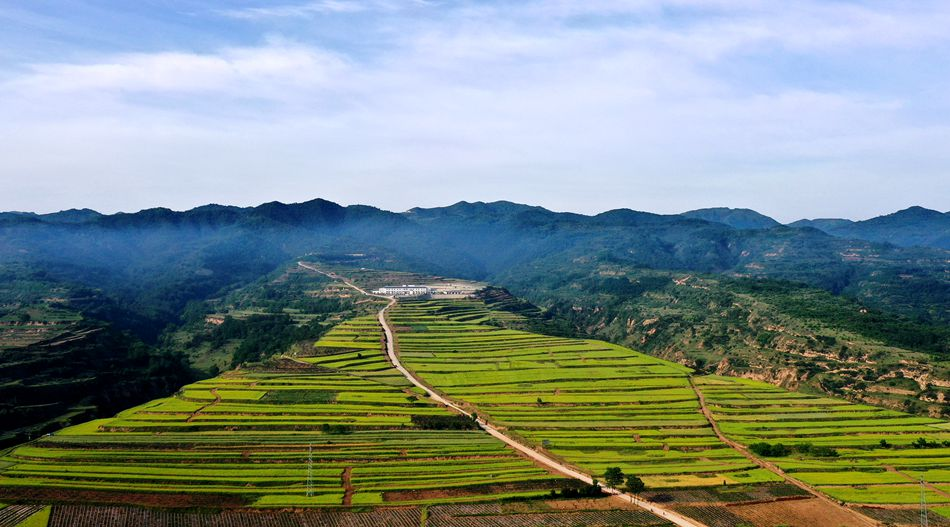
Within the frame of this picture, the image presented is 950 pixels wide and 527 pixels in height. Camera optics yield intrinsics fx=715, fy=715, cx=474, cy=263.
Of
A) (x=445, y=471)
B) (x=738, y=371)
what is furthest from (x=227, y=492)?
(x=738, y=371)

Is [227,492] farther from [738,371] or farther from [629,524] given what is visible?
[738,371]

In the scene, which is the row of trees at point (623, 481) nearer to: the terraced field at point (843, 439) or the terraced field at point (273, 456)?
the terraced field at point (273, 456)

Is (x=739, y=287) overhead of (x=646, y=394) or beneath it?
overhead

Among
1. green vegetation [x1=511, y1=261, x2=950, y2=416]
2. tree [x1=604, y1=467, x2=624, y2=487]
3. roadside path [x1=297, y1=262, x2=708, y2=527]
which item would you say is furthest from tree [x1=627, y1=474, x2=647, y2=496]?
green vegetation [x1=511, y1=261, x2=950, y2=416]

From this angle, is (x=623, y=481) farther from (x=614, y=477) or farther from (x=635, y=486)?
(x=635, y=486)

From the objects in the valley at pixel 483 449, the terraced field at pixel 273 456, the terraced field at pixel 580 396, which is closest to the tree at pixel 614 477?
the valley at pixel 483 449

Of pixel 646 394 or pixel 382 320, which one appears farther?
pixel 382 320
